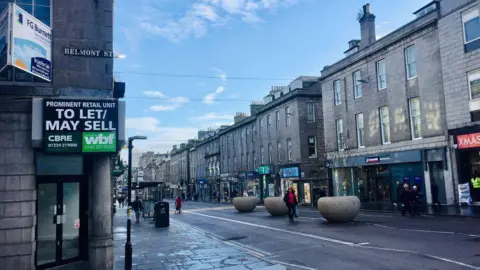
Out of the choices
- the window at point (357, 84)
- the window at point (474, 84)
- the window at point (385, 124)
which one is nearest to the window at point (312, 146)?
the window at point (357, 84)

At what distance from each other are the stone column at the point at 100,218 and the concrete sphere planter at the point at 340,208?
440 inches

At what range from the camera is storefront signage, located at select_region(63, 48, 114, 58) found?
36.6 feet

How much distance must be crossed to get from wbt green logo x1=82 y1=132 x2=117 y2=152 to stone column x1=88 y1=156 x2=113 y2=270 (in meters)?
0.37

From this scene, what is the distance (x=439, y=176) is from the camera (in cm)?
2564

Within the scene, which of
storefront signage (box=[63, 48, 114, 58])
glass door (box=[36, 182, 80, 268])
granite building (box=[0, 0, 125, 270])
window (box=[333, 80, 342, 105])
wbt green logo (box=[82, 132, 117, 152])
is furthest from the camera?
window (box=[333, 80, 342, 105])

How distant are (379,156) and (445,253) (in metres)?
21.0

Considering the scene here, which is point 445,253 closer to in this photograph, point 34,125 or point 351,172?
point 34,125

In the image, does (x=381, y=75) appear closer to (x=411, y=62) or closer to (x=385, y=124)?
(x=411, y=62)

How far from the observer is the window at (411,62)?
91.1 feet

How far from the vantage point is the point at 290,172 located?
141ft

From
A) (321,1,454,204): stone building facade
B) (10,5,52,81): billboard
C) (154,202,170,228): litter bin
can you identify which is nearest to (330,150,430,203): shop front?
(321,1,454,204): stone building facade

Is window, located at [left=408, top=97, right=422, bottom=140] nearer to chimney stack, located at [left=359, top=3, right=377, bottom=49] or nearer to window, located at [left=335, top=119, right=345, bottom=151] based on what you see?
chimney stack, located at [left=359, top=3, right=377, bottom=49]

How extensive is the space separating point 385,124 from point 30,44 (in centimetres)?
2680

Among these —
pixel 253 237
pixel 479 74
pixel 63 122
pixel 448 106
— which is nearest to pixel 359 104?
pixel 448 106
